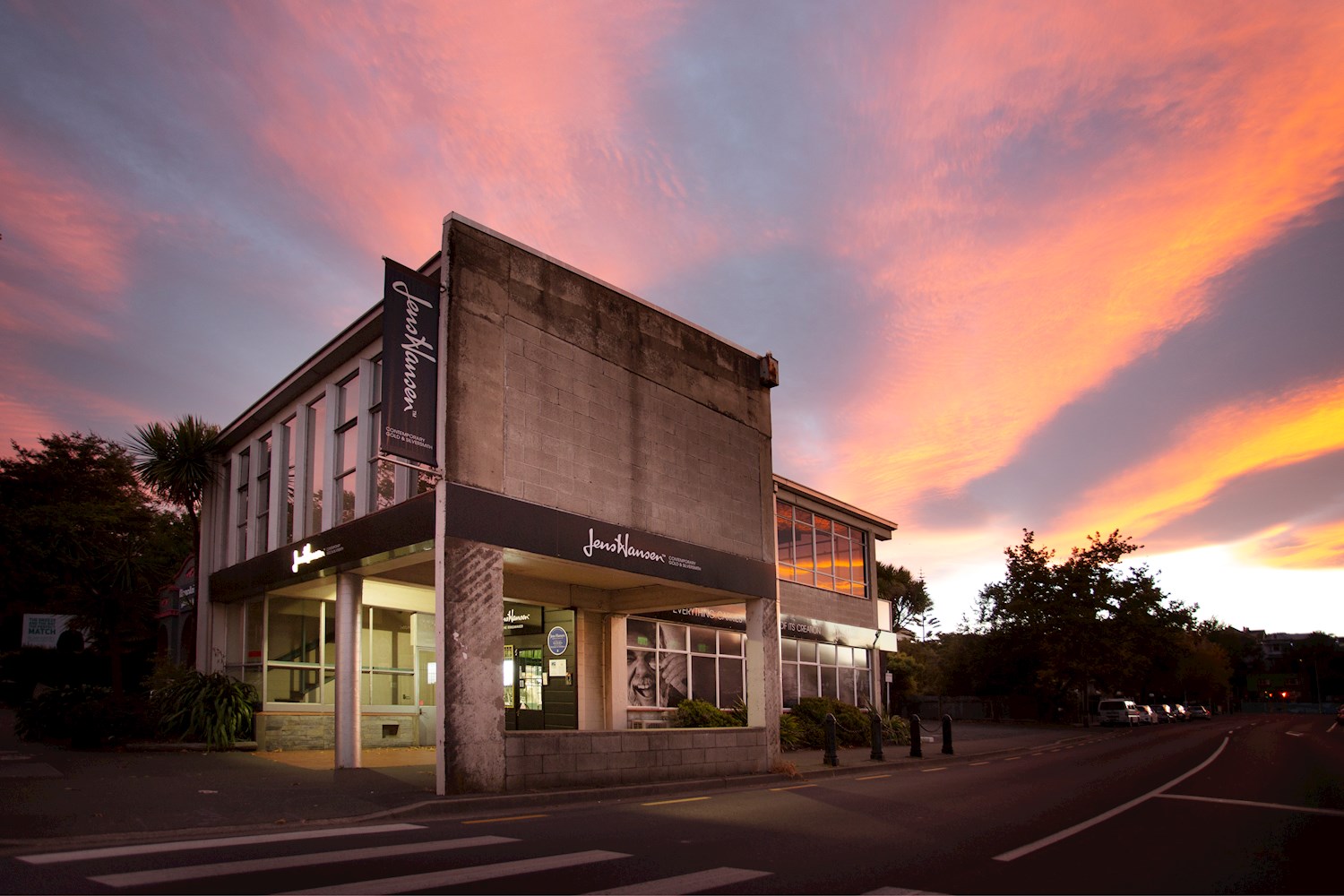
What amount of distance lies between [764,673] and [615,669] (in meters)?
4.68

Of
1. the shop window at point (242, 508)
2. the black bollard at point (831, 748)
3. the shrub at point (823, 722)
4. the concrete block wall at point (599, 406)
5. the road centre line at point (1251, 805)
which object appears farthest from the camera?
the shrub at point (823, 722)

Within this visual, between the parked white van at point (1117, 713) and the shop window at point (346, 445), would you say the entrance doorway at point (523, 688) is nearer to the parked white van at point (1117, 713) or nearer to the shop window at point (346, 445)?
the shop window at point (346, 445)

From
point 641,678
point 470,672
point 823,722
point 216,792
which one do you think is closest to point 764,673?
point 641,678

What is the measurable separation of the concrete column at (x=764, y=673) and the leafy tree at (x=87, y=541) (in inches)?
555

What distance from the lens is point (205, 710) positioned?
19.9 m

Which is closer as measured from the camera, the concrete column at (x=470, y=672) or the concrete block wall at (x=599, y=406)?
the concrete column at (x=470, y=672)

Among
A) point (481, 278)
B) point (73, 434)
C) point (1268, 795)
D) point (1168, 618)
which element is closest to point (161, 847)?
point (481, 278)

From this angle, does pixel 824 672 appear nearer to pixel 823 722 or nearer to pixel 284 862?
pixel 823 722

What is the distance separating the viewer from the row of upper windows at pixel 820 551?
3225 centimetres

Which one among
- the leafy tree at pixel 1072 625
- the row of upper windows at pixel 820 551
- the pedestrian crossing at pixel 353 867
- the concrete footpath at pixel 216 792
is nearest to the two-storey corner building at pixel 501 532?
the concrete footpath at pixel 216 792

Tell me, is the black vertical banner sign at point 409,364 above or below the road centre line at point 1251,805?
above

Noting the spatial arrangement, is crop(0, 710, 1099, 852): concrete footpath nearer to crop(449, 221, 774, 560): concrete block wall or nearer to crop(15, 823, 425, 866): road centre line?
crop(15, 823, 425, 866): road centre line

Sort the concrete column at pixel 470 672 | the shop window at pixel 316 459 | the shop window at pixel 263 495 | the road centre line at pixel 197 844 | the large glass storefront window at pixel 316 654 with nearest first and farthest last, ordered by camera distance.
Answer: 1. the road centre line at pixel 197 844
2. the concrete column at pixel 470 672
3. the shop window at pixel 316 459
4. the large glass storefront window at pixel 316 654
5. the shop window at pixel 263 495

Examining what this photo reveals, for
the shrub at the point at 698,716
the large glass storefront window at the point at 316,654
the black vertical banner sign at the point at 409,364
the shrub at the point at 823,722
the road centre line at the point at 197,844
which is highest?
the black vertical banner sign at the point at 409,364
